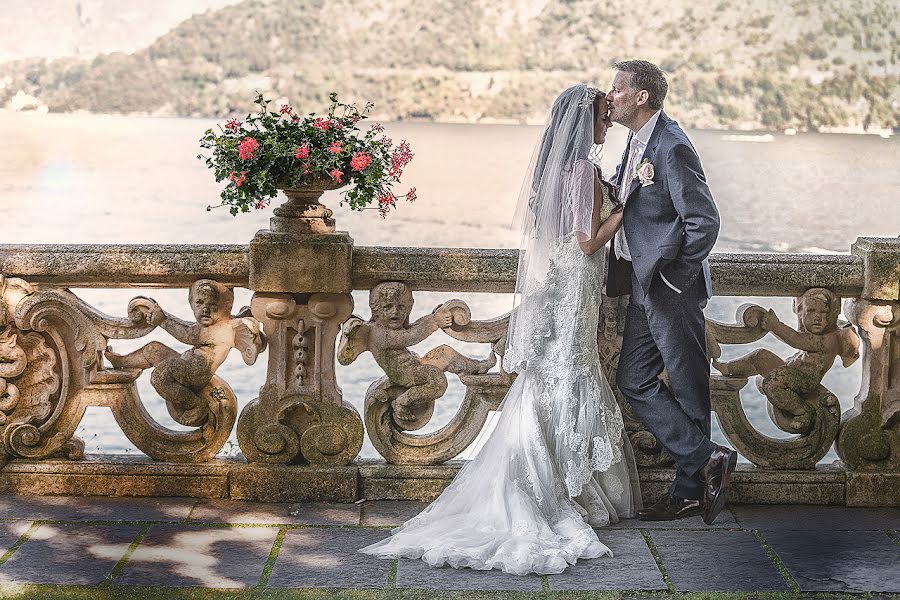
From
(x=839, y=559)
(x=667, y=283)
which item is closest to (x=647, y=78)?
(x=667, y=283)

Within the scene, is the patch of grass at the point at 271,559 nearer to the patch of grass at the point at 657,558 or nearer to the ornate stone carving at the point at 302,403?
the ornate stone carving at the point at 302,403

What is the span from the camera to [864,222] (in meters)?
47.4

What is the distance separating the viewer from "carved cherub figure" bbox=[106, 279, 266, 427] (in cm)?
439

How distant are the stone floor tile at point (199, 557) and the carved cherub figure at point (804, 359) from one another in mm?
1978

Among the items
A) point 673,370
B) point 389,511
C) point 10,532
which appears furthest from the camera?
point 389,511

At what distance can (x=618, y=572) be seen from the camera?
374 centimetres

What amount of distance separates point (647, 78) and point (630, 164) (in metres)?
0.34

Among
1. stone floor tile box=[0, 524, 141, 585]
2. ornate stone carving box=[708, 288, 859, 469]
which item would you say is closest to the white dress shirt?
ornate stone carving box=[708, 288, 859, 469]

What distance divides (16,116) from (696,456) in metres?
59.2

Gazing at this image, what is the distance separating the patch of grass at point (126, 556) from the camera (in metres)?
3.61

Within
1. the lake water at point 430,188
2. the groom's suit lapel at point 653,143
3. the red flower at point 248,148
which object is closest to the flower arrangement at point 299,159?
the red flower at point 248,148

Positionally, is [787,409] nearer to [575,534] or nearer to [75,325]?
[575,534]

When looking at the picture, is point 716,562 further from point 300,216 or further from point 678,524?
point 300,216

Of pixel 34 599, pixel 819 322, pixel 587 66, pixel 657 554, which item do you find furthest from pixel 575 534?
pixel 587 66
